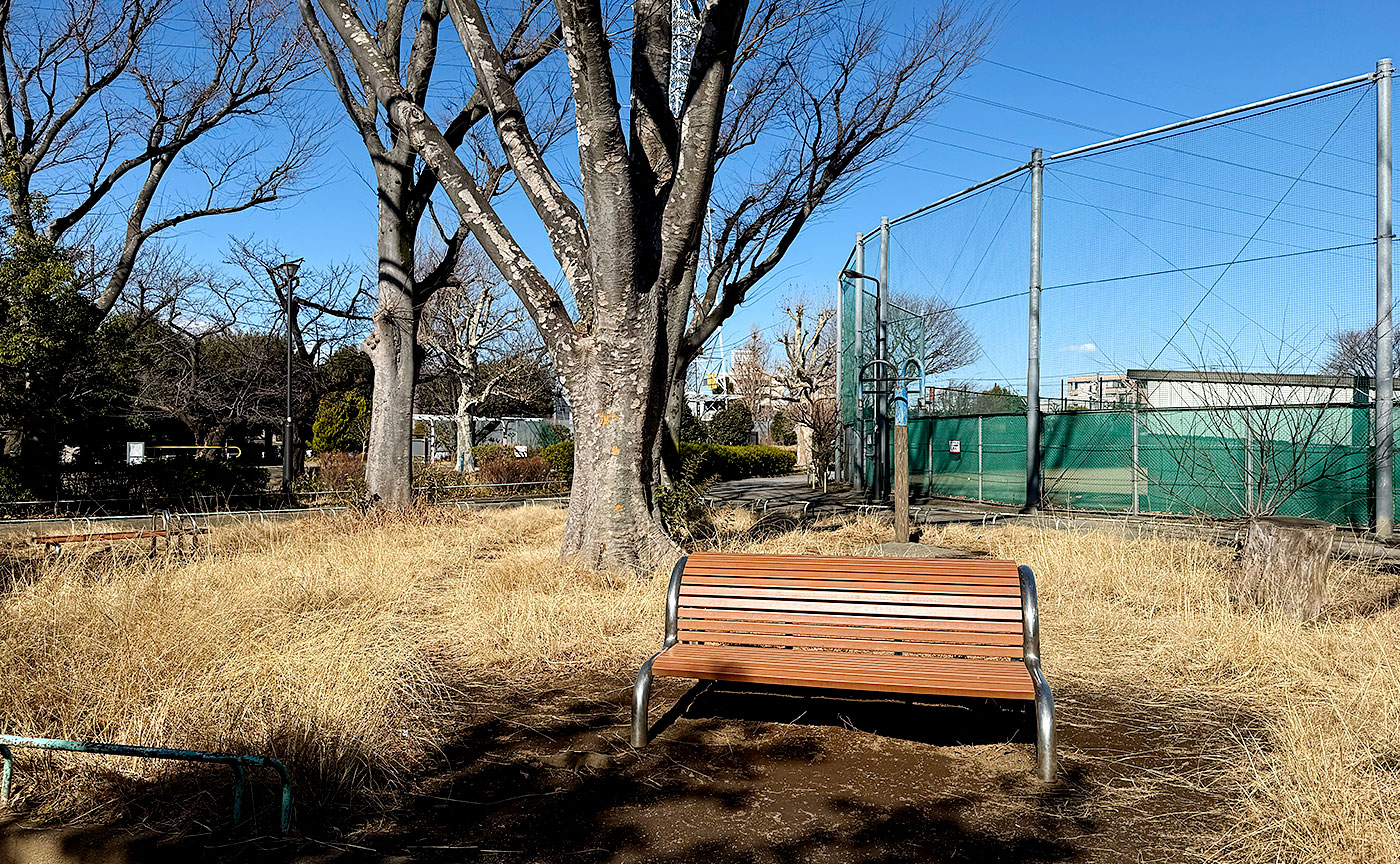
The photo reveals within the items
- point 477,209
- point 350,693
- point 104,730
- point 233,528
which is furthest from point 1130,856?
point 233,528

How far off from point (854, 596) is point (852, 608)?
57 mm

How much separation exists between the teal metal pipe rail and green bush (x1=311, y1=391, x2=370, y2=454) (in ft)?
97.6

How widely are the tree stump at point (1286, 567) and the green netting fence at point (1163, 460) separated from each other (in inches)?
62.6

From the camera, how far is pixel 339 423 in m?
32.4

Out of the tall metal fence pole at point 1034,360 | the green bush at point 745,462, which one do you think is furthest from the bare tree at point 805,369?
the tall metal fence pole at point 1034,360

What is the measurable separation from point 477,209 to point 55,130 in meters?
12.4

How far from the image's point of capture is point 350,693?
13.8 feet

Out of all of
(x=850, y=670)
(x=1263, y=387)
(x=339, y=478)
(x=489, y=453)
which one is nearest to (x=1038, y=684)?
(x=850, y=670)

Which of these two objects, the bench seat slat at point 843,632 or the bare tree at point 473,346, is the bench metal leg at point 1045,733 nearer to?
the bench seat slat at point 843,632

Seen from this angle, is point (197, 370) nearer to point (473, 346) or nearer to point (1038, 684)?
point (473, 346)

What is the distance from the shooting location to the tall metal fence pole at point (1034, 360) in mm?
15828

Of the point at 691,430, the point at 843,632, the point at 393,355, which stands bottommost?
the point at 843,632

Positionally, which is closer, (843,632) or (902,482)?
(843,632)

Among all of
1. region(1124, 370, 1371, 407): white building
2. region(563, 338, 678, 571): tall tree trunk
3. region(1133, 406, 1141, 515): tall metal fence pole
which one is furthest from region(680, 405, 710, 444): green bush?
region(563, 338, 678, 571): tall tree trunk
